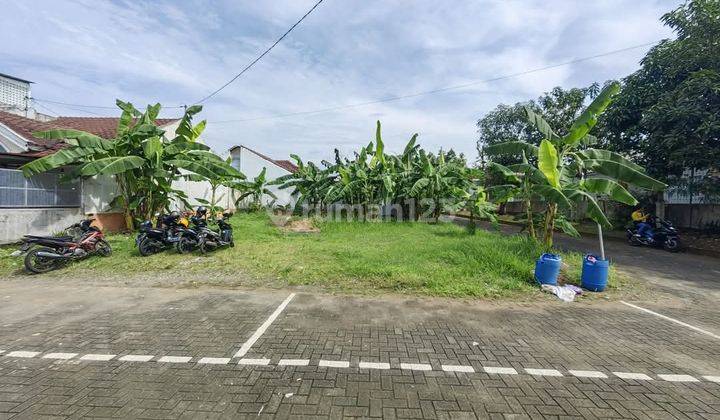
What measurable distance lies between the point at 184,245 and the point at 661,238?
48.8 feet

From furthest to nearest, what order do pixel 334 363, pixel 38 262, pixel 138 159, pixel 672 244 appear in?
pixel 672 244 → pixel 138 159 → pixel 38 262 → pixel 334 363

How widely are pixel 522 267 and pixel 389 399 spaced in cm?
481

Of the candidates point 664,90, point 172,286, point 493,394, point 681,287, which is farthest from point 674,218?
point 172,286

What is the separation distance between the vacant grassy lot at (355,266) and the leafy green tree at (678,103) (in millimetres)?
5891

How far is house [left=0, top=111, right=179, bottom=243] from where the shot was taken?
28.3 feet

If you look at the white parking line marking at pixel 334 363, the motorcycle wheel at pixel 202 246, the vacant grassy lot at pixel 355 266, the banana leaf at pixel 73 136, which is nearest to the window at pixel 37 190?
the banana leaf at pixel 73 136

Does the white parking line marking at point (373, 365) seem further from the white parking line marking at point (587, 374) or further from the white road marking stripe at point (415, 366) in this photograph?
the white parking line marking at point (587, 374)

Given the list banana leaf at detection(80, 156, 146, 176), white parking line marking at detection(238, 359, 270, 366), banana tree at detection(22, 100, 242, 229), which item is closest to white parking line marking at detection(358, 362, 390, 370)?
white parking line marking at detection(238, 359, 270, 366)

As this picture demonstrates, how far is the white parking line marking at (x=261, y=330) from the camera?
3.61 m

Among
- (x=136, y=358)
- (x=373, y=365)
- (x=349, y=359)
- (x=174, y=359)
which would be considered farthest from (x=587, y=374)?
(x=136, y=358)

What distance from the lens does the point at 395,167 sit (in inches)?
607

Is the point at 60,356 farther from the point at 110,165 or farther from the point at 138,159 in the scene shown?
the point at 138,159

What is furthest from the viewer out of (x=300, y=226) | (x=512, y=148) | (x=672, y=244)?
(x=300, y=226)

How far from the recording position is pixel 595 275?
6.14 metres
